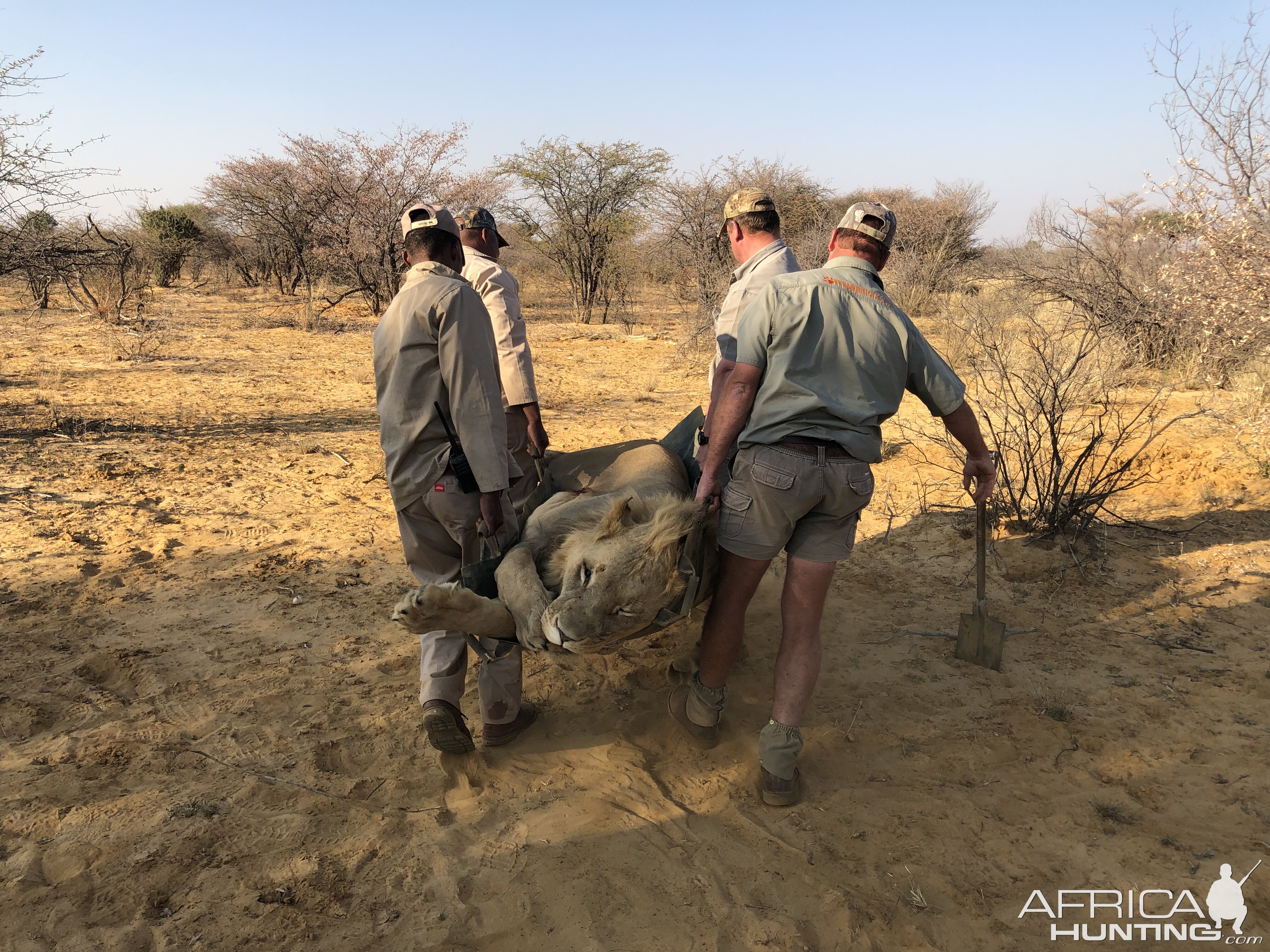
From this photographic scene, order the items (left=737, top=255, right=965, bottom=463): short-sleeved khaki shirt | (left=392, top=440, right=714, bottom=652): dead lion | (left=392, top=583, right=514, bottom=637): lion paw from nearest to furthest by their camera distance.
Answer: (left=392, top=583, right=514, bottom=637): lion paw < (left=392, top=440, right=714, bottom=652): dead lion < (left=737, top=255, right=965, bottom=463): short-sleeved khaki shirt

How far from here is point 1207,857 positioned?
7.70 feet

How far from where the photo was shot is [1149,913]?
2191mm

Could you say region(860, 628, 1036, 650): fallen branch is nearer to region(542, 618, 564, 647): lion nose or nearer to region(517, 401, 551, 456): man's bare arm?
region(517, 401, 551, 456): man's bare arm

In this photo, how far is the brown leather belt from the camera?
2.53m

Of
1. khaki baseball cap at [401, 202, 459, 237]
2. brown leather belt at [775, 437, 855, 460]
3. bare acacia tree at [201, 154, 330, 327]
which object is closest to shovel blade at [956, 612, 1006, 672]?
brown leather belt at [775, 437, 855, 460]

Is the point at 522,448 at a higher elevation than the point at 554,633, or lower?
higher

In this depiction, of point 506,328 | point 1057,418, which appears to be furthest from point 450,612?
point 1057,418

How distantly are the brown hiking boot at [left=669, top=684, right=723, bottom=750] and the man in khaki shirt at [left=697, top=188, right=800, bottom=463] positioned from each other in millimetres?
984

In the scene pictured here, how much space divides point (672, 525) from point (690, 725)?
99 cm

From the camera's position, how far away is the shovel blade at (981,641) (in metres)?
3.49

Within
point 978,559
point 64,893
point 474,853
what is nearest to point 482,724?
point 474,853

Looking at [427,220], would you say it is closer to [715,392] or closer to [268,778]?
[715,392]

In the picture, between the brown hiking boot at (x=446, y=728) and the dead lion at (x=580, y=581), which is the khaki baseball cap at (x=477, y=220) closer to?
the dead lion at (x=580, y=581)

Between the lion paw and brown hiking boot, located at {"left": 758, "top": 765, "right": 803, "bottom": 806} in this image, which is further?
brown hiking boot, located at {"left": 758, "top": 765, "right": 803, "bottom": 806}
